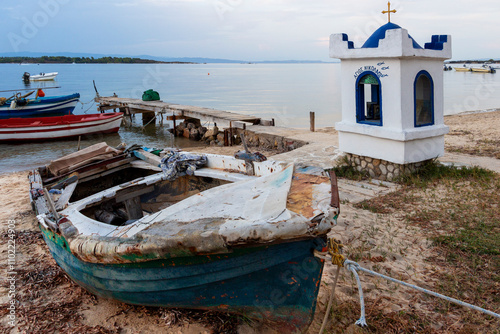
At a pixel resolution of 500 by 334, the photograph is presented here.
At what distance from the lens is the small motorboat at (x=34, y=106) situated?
2275 centimetres

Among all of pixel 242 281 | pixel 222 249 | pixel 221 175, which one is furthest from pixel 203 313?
pixel 221 175

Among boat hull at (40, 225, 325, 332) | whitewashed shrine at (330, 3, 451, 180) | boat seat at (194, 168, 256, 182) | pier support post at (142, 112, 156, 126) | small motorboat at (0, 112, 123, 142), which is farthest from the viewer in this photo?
pier support post at (142, 112, 156, 126)

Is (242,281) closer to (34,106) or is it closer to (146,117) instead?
(146,117)

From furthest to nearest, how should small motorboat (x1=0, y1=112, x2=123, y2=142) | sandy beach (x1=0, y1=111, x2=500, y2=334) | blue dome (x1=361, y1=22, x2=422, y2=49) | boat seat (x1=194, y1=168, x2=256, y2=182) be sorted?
1. small motorboat (x1=0, y1=112, x2=123, y2=142)
2. blue dome (x1=361, y1=22, x2=422, y2=49)
3. boat seat (x1=194, y1=168, x2=256, y2=182)
4. sandy beach (x1=0, y1=111, x2=500, y2=334)

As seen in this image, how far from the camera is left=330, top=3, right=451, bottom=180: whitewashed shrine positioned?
7.26 m

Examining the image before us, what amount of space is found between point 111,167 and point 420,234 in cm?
494

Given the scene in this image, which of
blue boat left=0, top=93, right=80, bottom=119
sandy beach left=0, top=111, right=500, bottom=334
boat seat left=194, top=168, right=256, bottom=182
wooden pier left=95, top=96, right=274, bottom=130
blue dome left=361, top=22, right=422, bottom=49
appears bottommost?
sandy beach left=0, top=111, right=500, bottom=334

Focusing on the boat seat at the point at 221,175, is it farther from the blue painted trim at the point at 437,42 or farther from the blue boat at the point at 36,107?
the blue boat at the point at 36,107

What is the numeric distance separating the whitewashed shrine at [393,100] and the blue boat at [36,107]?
21.0 m

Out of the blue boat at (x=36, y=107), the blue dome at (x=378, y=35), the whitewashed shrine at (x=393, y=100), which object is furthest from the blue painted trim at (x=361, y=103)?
the blue boat at (x=36, y=107)

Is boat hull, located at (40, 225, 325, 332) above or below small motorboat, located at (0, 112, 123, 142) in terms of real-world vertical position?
below

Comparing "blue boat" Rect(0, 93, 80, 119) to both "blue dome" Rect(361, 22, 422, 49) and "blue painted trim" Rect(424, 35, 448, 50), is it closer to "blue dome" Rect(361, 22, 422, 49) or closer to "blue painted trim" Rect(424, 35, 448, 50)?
"blue dome" Rect(361, 22, 422, 49)

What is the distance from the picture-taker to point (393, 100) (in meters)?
7.39

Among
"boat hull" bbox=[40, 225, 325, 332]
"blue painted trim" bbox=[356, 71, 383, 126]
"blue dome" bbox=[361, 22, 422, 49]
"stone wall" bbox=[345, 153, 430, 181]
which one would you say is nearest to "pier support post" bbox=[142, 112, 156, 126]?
"stone wall" bbox=[345, 153, 430, 181]
